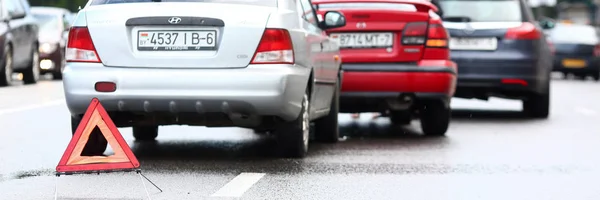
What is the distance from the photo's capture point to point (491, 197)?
304 inches

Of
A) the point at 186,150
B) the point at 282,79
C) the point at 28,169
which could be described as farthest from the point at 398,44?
the point at 28,169

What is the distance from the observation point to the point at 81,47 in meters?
9.24

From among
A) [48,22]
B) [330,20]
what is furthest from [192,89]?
[48,22]

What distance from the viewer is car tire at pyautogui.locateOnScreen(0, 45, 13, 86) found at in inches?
816

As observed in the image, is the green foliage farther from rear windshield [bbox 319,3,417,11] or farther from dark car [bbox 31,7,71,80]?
rear windshield [bbox 319,3,417,11]

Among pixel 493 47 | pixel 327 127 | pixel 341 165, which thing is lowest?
pixel 493 47

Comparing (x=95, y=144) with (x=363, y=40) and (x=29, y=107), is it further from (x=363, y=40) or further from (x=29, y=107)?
(x=29, y=107)

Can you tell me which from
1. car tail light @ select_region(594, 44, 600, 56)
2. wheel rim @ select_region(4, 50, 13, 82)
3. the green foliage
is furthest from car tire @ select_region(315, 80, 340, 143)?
the green foliage

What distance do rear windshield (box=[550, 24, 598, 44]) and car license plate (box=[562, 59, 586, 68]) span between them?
0.47m

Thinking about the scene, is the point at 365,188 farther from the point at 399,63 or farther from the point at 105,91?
the point at 399,63

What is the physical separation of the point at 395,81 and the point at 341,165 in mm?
2794

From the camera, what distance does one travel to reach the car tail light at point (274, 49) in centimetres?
914

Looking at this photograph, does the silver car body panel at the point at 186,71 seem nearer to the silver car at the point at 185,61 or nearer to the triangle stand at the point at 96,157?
the silver car at the point at 185,61

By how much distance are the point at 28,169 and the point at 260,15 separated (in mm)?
1745
